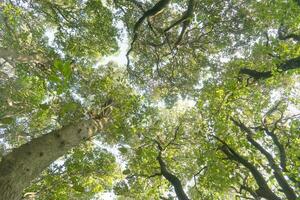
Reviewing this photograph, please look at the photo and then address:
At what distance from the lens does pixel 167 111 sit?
17.0m

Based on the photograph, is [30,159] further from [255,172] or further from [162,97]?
[162,97]

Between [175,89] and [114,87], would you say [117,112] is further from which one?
[175,89]

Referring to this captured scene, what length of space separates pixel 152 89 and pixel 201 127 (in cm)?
488

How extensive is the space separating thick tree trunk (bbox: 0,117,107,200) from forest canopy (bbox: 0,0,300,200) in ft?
0.57

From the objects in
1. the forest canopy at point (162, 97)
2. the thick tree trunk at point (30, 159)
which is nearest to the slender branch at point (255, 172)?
the forest canopy at point (162, 97)

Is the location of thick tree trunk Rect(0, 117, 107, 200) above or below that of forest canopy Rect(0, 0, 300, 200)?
below

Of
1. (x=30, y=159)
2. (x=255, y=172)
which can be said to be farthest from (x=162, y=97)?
(x=30, y=159)

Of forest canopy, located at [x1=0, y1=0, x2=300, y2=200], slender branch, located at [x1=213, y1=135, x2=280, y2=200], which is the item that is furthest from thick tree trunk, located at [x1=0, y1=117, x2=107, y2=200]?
slender branch, located at [x1=213, y1=135, x2=280, y2=200]

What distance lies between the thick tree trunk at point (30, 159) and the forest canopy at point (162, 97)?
0.57ft

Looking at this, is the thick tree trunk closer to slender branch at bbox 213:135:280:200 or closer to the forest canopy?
the forest canopy

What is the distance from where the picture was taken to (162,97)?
544 inches

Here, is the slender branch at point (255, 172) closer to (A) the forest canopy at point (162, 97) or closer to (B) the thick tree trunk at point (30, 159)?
(A) the forest canopy at point (162, 97)

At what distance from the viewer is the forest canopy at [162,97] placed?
8.53 metres

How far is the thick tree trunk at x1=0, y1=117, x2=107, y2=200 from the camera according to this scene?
4750 mm
